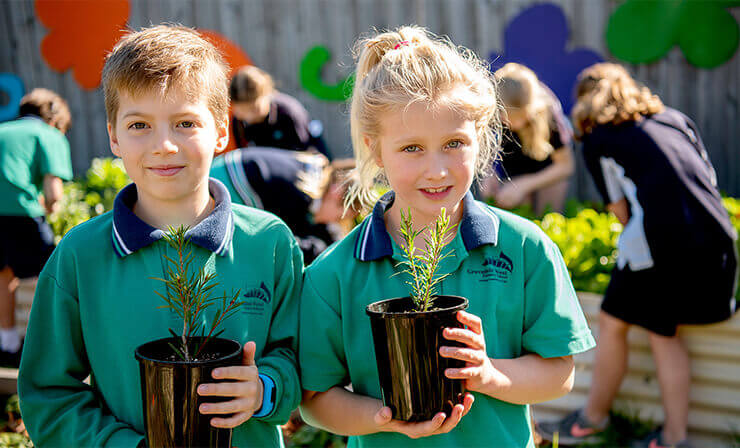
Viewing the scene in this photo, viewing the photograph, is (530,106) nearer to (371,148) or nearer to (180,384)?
(371,148)

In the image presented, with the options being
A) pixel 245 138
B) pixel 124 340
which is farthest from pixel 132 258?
pixel 245 138

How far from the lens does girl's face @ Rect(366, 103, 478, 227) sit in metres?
1.69

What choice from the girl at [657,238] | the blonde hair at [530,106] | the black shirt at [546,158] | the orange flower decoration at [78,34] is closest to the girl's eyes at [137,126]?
the girl at [657,238]

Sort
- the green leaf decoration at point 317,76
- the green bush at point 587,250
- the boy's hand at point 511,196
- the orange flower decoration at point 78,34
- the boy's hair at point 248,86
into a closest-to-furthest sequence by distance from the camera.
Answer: the green bush at point 587,250, the boy's hand at point 511,196, the boy's hair at point 248,86, the green leaf decoration at point 317,76, the orange flower decoration at point 78,34

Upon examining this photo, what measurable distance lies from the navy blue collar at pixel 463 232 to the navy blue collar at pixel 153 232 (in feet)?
1.13

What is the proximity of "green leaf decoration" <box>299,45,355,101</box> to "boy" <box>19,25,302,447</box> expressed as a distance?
615 centimetres

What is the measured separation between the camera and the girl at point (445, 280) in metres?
1.70

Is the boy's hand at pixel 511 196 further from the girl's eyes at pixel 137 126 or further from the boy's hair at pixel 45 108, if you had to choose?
the girl's eyes at pixel 137 126

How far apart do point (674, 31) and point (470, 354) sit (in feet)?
19.0

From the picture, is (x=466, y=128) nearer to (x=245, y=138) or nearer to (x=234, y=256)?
(x=234, y=256)

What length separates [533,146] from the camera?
516 cm

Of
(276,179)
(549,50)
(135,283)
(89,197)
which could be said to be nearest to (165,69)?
(135,283)

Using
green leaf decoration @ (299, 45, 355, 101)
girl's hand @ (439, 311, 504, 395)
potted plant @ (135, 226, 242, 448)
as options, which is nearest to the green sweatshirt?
potted plant @ (135, 226, 242, 448)

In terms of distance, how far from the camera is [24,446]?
3.24 m
